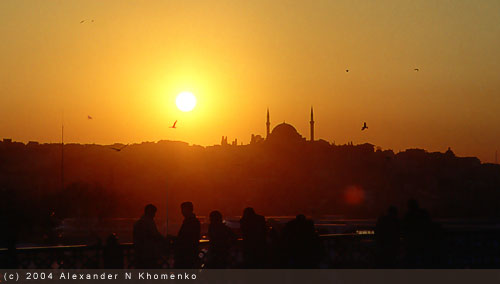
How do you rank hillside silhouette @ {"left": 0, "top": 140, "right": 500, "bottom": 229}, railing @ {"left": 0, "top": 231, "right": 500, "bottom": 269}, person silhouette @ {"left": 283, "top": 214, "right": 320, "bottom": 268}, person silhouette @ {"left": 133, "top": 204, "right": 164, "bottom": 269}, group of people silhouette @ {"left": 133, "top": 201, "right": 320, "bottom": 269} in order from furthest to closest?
hillside silhouette @ {"left": 0, "top": 140, "right": 500, "bottom": 229} → railing @ {"left": 0, "top": 231, "right": 500, "bottom": 269} → person silhouette @ {"left": 283, "top": 214, "right": 320, "bottom": 268} → group of people silhouette @ {"left": 133, "top": 201, "right": 320, "bottom": 269} → person silhouette @ {"left": 133, "top": 204, "right": 164, "bottom": 269}

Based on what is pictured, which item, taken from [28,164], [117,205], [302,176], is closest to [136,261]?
[117,205]

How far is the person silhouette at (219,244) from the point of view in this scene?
1503 cm

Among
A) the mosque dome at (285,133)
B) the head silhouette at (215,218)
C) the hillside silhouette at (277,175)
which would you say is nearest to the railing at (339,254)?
the head silhouette at (215,218)

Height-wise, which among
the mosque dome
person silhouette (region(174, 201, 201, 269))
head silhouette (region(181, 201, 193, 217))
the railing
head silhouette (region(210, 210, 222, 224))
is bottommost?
the railing

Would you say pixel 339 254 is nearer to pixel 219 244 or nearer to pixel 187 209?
pixel 219 244

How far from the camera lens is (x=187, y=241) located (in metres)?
14.8

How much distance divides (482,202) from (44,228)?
7086cm

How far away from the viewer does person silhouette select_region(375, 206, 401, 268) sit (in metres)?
17.2

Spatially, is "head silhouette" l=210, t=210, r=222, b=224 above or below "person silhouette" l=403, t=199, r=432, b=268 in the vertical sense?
above

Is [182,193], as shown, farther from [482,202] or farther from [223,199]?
[482,202]

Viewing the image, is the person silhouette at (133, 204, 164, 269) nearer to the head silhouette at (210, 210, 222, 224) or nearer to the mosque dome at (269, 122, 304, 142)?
the head silhouette at (210, 210, 222, 224)

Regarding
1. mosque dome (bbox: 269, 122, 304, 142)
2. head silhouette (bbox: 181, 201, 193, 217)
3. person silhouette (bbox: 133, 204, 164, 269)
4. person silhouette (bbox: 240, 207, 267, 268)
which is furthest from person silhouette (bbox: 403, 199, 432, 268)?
mosque dome (bbox: 269, 122, 304, 142)

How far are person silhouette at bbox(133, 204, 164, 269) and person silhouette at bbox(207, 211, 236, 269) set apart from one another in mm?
787

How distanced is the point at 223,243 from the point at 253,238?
494mm
